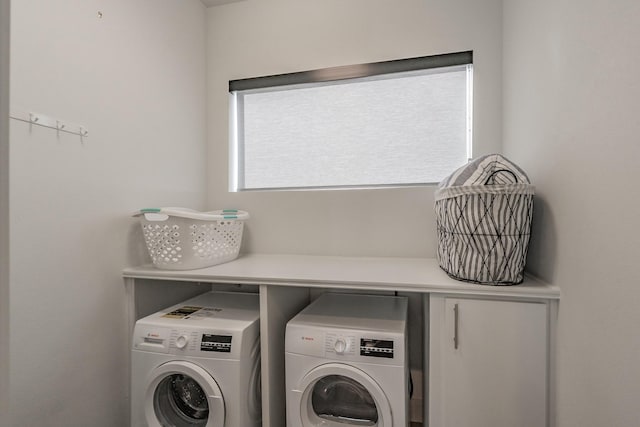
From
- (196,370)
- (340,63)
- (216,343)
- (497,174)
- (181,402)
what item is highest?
(340,63)

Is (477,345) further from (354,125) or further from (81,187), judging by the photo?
(81,187)

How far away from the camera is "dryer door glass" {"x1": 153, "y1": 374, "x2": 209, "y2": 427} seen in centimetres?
134

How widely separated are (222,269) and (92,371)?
2.25ft

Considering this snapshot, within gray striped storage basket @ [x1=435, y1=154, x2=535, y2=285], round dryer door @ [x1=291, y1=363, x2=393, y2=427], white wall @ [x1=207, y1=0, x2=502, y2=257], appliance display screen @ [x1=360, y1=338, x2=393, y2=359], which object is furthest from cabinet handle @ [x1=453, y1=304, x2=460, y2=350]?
white wall @ [x1=207, y1=0, x2=502, y2=257]

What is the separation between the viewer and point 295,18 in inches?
77.2

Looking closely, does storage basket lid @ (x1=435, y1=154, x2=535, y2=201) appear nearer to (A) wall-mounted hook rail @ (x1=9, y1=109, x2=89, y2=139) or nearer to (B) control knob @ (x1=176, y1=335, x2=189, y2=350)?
(B) control knob @ (x1=176, y1=335, x2=189, y2=350)

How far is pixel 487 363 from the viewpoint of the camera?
3.61 feet

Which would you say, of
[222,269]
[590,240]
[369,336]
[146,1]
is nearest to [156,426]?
[222,269]

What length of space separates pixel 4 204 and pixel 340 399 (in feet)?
4.59

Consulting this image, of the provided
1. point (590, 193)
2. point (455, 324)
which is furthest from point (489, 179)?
point (455, 324)

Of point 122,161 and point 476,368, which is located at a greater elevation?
point 122,161

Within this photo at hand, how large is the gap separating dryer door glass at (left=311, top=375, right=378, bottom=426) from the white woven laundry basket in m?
0.82

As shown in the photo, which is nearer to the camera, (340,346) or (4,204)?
(4,204)

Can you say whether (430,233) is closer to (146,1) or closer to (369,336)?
(369,336)
